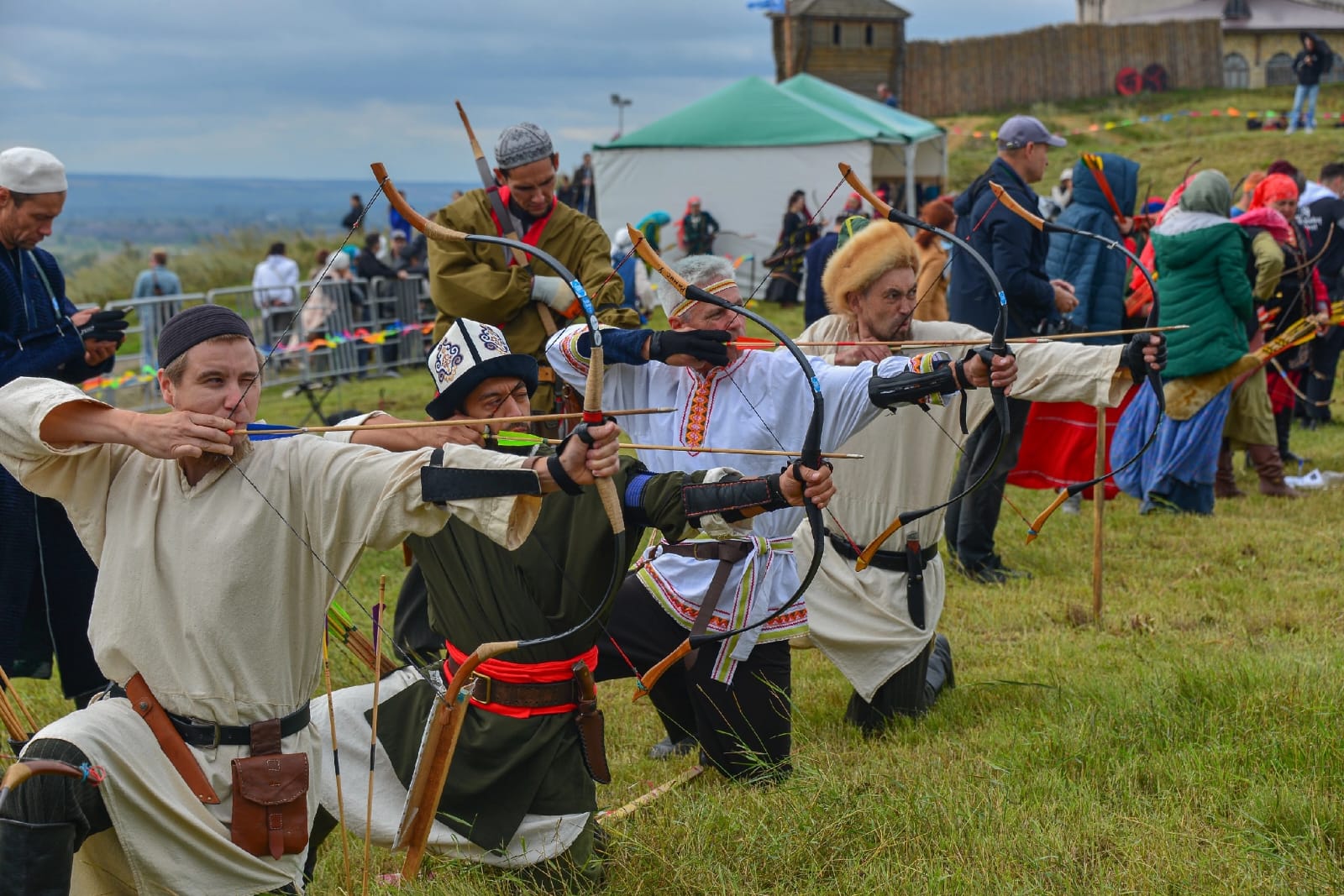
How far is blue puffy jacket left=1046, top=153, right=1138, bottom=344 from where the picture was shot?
691cm

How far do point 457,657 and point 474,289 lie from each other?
198 centimetres

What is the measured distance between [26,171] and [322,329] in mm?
10172

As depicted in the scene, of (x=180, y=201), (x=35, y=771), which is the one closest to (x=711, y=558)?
(x=35, y=771)

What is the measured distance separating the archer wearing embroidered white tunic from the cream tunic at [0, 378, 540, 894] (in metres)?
1.22

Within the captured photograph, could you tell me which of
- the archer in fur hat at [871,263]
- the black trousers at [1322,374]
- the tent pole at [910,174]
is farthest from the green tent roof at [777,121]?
the archer in fur hat at [871,263]

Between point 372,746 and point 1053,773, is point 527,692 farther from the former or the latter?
point 1053,773

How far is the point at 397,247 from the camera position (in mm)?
16016

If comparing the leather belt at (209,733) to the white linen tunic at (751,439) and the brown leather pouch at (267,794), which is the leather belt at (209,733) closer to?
the brown leather pouch at (267,794)

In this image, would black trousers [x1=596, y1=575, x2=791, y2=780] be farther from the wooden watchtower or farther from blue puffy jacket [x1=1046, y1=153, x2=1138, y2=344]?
the wooden watchtower

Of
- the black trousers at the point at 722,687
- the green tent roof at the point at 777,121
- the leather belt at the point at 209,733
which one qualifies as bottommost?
the black trousers at the point at 722,687

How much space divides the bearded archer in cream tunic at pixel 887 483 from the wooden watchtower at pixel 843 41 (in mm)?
32533

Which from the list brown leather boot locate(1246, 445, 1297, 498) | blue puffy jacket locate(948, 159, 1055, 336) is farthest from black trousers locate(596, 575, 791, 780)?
brown leather boot locate(1246, 445, 1297, 498)

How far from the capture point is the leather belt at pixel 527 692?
293 cm

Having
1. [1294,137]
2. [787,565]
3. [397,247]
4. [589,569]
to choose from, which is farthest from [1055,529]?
[1294,137]
